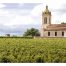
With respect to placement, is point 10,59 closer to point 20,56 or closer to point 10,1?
point 20,56

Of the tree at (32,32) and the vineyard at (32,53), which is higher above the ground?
the tree at (32,32)

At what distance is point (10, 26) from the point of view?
393 cm

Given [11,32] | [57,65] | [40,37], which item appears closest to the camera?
[57,65]

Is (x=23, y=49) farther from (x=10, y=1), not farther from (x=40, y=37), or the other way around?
(x=10, y=1)

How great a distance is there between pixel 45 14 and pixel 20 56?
0.52 m

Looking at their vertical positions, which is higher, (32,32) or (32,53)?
(32,32)

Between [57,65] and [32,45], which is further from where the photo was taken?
[32,45]

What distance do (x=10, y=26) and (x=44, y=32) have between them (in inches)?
22.9

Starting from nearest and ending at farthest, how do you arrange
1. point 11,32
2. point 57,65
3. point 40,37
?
point 57,65 → point 11,32 → point 40,37

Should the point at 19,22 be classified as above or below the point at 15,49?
above

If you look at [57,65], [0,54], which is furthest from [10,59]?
[57,65]

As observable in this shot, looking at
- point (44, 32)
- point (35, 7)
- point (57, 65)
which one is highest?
point (35, 7)

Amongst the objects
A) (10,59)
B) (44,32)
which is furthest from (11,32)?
(44,32)

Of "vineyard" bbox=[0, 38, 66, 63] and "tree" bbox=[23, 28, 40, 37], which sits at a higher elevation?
"tree" bbox=[23, 28, 40, 37]
